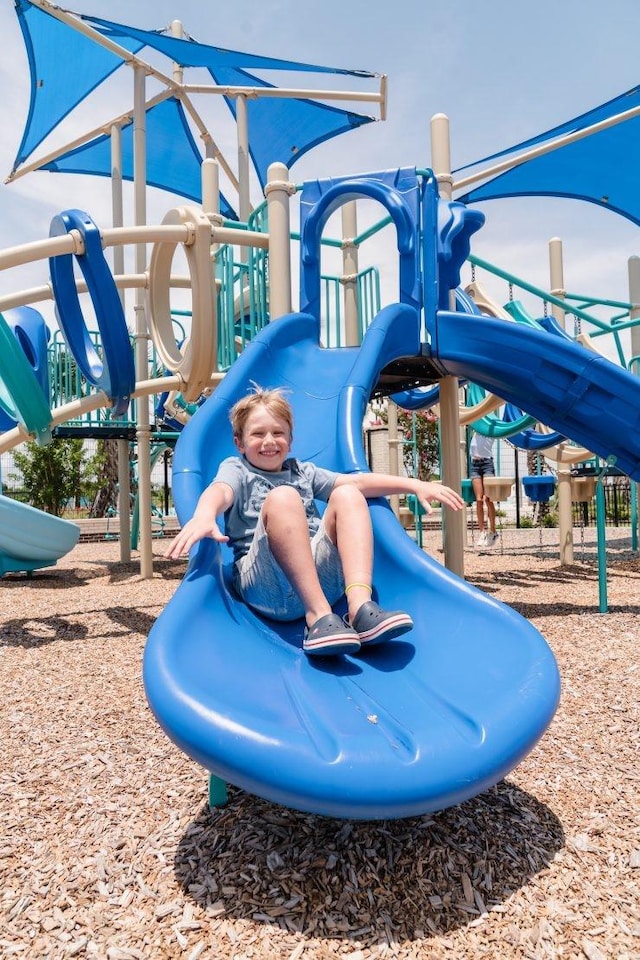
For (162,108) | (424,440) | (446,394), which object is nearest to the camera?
(446,394)

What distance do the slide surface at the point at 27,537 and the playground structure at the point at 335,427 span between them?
1.05 m

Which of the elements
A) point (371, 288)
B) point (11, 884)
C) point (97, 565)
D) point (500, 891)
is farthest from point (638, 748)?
point (97, 565)

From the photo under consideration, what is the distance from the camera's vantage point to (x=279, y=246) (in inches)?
184

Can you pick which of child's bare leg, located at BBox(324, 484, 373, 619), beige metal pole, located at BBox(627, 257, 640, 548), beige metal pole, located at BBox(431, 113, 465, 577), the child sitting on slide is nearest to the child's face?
the child sitting on slide

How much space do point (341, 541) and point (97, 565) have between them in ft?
24.7

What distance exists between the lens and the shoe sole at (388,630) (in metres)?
1.85

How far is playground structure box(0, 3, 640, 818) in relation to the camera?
1438 millimetres

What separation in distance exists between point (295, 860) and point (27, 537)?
6.26 meters

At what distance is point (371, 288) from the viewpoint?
6000 millimetres

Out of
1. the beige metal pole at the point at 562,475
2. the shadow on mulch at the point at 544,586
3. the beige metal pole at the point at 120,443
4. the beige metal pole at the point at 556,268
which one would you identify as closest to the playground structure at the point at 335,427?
the beige metal pole at the point at 562,475

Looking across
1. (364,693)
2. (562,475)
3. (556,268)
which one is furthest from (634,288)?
(364,693)

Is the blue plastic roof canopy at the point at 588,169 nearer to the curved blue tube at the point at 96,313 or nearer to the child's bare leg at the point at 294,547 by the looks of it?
the curved blue tube at the point at 96,313

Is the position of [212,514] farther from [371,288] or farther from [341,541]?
[371,288]

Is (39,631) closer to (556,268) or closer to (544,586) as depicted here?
(544,586)
